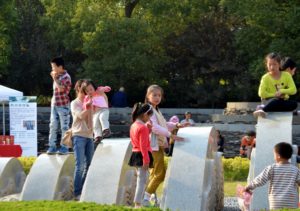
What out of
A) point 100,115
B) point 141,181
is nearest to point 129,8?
point 100,115

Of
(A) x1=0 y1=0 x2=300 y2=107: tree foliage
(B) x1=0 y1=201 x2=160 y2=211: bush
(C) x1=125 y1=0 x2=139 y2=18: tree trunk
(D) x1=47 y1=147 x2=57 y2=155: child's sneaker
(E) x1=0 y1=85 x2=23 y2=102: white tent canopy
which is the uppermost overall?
(C) x1=125 y1=0 x2=139 y2=18: tree trunk

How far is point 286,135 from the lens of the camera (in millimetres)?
9445

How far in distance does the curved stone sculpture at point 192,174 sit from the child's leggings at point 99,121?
301 centimetres

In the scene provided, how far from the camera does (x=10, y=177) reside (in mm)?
11469

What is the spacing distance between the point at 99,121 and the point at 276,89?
12.1 feet

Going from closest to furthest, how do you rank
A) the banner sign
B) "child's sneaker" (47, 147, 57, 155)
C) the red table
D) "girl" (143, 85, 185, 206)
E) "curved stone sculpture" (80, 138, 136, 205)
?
"curved stone sculpture" (80, 138, 136, 205) → "girl" (143, 85, 185, 206) → "child's sneaker" (47, 147, 57, 155) → the red table → the banner sign

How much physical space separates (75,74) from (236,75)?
9.58 metres

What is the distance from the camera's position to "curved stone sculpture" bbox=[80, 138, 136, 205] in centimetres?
972

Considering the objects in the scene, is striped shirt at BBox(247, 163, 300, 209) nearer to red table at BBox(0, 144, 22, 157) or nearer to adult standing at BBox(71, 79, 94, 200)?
adult standing at BBox(71, 79, 94, 200)

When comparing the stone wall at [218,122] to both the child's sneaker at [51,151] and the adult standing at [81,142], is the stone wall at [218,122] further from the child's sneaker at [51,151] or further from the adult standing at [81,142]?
the adult standing at [81,142]

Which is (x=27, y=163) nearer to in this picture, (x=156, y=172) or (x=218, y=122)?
(x=156, y=172)

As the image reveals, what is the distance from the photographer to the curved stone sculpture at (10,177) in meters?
11.2

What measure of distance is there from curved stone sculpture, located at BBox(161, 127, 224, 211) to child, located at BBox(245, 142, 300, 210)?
2.82ft

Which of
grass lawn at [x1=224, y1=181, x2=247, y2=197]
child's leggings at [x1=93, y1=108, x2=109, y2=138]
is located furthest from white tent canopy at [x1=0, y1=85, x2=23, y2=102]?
child's leggings at [x1=93, y1=108, x2=109, y2=138]
